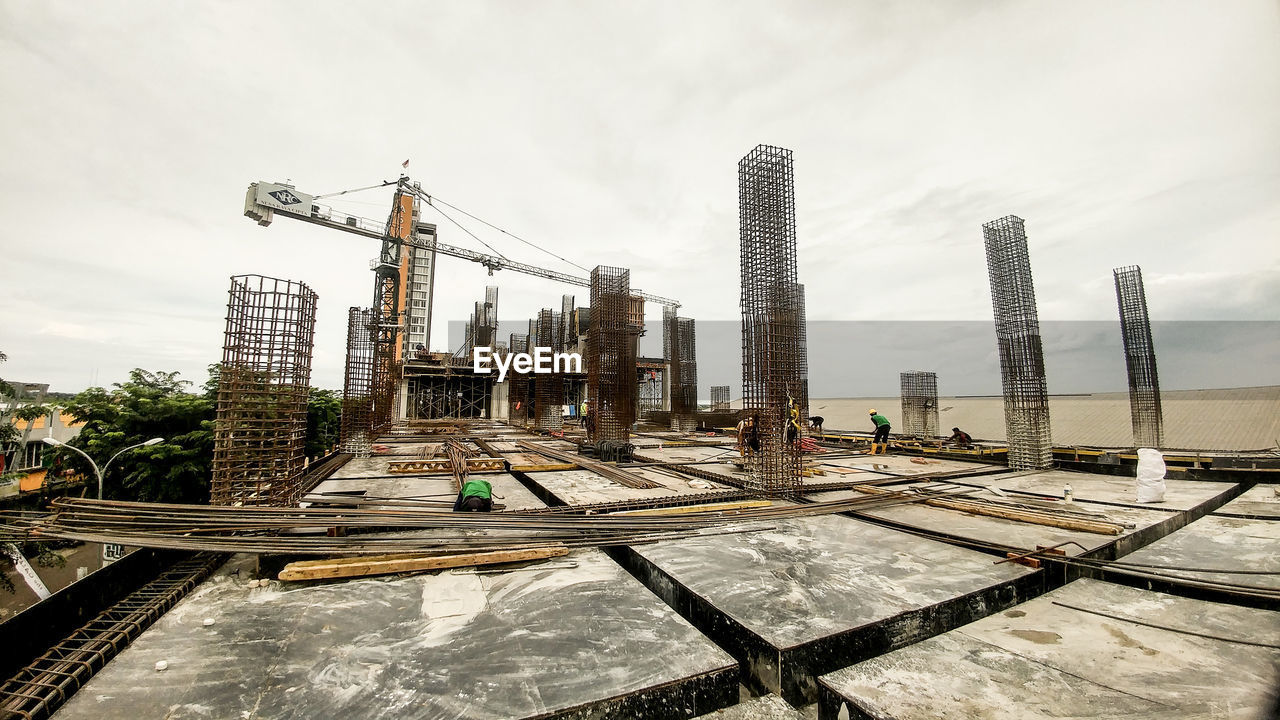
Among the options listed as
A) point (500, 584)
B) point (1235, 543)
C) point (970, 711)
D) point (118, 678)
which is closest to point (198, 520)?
point (118, 678)

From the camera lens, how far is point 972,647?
3.64 m

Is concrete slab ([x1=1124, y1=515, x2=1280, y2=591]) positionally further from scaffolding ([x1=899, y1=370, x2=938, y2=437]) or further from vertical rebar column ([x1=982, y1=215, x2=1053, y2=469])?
scaffolding ([x1=899, y1=370, x2=938, y2=437])

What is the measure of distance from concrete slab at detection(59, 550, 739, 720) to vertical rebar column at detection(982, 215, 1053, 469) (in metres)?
13.6

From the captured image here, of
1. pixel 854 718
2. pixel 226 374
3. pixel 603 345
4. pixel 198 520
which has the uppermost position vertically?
pixel 603 345

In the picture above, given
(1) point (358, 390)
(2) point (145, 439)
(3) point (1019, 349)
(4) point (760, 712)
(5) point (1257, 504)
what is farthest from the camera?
(1) point (358, 390)

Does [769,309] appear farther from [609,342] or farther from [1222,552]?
[609,342]

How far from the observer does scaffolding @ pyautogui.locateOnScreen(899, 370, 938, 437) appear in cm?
2361

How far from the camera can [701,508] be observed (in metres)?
7.89

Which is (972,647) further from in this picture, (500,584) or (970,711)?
(500,584)

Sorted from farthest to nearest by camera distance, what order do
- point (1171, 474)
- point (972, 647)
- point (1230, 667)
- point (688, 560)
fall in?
point (1171, 474) < point (688, 560) < point (972, 647) < point (1230, 667)

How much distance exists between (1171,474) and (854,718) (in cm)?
1381

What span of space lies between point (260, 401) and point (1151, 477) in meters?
14.4

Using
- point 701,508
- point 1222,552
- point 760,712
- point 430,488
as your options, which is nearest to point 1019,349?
point 1222,552

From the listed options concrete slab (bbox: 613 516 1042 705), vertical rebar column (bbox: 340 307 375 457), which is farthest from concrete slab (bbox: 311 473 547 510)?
vertical rebar column (bbox: 340 307 375 457)
